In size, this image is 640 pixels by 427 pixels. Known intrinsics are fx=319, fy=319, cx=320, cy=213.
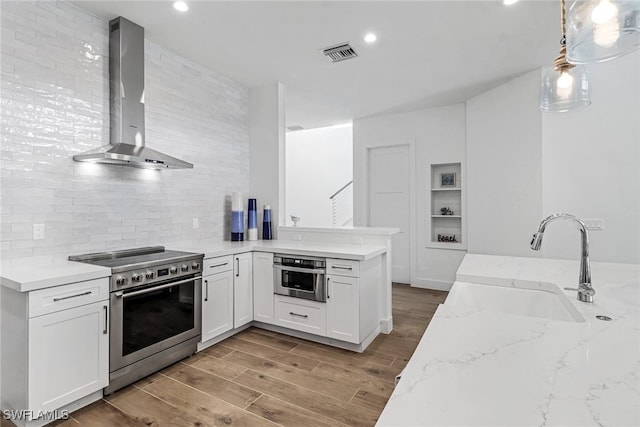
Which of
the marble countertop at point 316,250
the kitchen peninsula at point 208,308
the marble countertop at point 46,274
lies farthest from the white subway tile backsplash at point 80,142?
the marble countertop at point 316,250

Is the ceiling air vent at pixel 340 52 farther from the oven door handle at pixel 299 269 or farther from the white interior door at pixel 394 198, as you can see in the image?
the white interior door at pixel 394 198

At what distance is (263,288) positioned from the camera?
10.7ft

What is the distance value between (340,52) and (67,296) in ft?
10.0

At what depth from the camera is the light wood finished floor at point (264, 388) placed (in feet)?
6.39

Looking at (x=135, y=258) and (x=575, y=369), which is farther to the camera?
(x=135, y=258)

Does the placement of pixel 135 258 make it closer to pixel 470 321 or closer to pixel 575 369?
pixel 470 321

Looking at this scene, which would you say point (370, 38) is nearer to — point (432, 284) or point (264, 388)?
point (264, 388)

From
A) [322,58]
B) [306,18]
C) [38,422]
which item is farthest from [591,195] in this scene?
[38,422]

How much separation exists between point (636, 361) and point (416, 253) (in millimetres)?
4516

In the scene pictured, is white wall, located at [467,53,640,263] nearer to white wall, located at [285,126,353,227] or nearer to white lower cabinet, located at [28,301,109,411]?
white wall, located at [285,126,353,227]

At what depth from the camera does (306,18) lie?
2686 mm

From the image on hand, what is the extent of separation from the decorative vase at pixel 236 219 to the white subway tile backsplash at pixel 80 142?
0.88ft

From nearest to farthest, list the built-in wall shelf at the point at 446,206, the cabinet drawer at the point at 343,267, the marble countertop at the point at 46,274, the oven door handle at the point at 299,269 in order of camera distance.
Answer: the marble countertop at the point at 46,274 → the cabinet drawer at the point at 343,267 → the oven door handle at the point at 299,269 → the built-in wall shelf at the point at 446,206

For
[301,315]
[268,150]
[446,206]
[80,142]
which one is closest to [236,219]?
[268,150]
